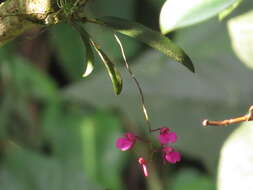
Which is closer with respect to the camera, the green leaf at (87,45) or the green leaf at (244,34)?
the green leaf at (87,45)

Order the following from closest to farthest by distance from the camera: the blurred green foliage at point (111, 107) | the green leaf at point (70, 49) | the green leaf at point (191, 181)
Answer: the blurred green foliage at point (111, 107)
the green leaf at point (191, 181)
the green leaf at point (70, 49)

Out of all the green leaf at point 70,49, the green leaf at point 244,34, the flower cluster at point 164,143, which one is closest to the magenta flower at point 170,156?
the flower cluster at point 164,143

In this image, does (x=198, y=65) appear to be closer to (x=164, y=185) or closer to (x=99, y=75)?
(x=99, y=75)

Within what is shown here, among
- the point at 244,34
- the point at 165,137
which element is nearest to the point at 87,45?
the point at 165,137

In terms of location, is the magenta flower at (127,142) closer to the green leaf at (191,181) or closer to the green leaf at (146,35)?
the green leaf at (146,35)

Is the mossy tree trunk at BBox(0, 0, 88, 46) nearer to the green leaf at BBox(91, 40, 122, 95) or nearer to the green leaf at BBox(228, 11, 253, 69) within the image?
the green leaf at BBox(91, 40, 122, 95)

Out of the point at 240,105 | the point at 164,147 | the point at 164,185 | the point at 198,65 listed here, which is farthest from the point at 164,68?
the point at 164,147
